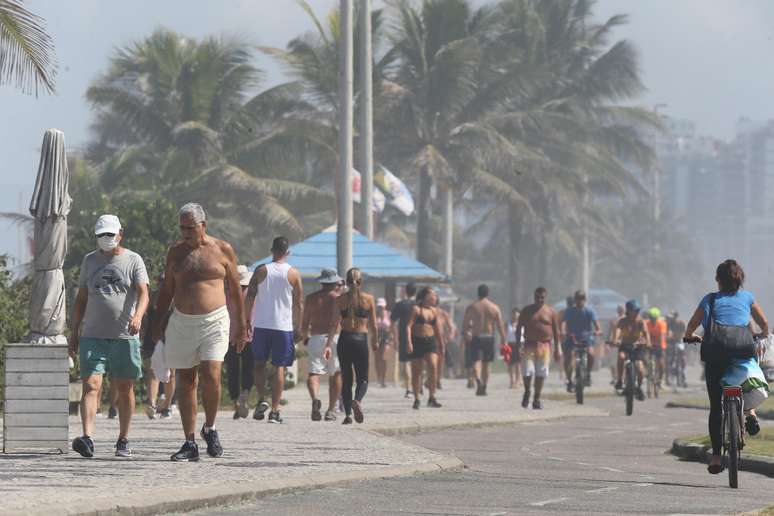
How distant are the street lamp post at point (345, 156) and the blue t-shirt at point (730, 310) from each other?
12.2 m

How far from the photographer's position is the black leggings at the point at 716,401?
1337 centimetres

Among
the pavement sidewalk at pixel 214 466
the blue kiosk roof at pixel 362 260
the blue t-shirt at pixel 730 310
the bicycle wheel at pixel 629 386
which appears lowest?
the pavement sidewalk at pixel 214 466

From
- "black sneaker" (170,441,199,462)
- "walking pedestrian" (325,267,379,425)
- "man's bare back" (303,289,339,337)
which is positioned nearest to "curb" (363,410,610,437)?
"walking pedestrian" (325,267,379,425)

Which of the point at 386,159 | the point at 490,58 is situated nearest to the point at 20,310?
the point at 386,159

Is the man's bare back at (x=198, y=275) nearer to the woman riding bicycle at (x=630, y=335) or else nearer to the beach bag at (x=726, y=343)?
the beach bag at (x=726, y=343)

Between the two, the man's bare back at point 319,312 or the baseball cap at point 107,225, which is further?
the man's bare back at point 319,312

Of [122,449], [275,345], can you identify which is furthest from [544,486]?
[275,345]

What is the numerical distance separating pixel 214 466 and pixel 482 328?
17.6m

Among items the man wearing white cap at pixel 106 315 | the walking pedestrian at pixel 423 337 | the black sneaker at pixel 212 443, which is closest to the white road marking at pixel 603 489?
the black sneaker at pixel 212 443

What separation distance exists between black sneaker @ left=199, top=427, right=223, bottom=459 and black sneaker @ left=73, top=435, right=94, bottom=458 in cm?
85

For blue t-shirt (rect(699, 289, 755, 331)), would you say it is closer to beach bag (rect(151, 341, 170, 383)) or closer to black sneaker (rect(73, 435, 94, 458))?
black sneaker (rect(73, 435, 94, 458))

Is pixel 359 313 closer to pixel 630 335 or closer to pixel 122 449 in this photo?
pixel 122 449

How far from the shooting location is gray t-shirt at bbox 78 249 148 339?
1302cm

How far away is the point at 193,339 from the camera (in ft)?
42.0
